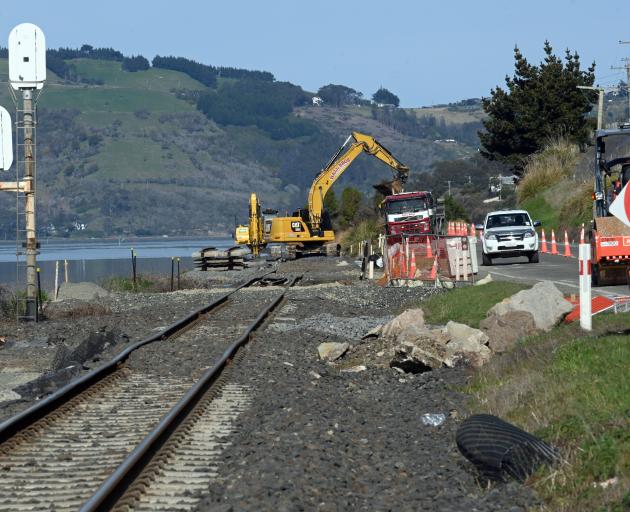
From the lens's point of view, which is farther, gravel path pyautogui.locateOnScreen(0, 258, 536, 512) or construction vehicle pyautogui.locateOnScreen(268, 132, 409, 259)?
construction vehicle pyautogui.locateOnScreen(268, 132, 409, 259)

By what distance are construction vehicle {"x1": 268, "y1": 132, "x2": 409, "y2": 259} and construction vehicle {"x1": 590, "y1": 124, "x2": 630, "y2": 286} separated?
34829mm

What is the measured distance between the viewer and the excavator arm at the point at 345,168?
207ft

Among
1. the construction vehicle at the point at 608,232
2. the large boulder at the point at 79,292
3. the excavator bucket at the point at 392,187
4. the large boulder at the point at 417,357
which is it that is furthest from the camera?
the excavator bucket at the point at 392,187

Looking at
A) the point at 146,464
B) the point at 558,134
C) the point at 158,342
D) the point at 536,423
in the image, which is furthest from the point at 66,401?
the point at 558,134

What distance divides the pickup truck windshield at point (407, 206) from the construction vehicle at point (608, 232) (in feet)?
81.5

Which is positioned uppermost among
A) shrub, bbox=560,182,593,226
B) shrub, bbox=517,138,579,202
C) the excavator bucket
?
shrub, bbox=517,138,579,202

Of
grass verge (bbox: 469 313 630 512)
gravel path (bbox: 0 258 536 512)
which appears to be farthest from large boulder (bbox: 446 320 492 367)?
gravel path (bbox: 0 258 536 512)

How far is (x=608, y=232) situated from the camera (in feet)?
73.3

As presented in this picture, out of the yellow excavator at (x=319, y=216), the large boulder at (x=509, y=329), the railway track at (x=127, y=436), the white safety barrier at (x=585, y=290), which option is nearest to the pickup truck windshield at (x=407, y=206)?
the yellow excavator at (x=319, y=216)

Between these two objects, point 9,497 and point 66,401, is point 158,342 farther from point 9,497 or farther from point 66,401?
point 9,497

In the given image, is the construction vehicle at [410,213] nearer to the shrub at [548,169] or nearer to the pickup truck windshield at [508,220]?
the pickup truck windshield at [508,220]

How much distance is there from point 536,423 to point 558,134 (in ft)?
226

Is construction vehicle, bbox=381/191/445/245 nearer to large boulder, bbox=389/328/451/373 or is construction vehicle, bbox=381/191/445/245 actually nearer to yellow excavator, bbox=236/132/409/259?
yellow excavator, bbox=236/132/409/259

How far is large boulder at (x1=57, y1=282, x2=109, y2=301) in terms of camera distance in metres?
36.1
